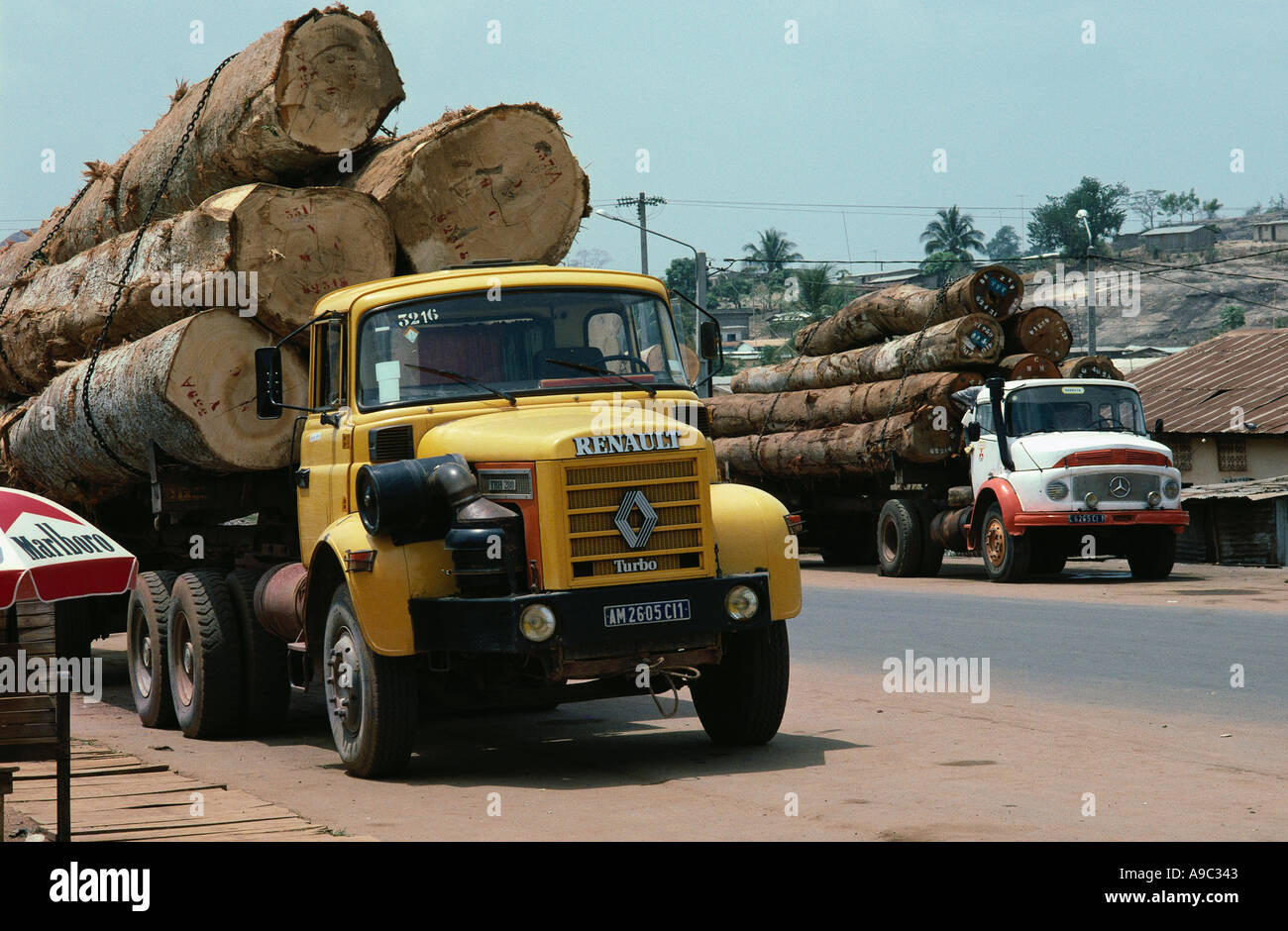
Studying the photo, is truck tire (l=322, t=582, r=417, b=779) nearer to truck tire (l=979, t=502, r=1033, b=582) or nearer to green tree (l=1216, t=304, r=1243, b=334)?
truck tire (l=979, t=502, r=1033, b=582)

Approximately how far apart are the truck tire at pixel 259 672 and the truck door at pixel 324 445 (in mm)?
713

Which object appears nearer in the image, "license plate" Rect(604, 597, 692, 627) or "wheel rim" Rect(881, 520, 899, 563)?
"license plate" Rect(604, 597, 692, 627)

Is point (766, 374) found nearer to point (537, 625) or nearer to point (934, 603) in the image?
point (934, 603)

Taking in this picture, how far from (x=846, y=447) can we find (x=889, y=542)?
5.49 ft

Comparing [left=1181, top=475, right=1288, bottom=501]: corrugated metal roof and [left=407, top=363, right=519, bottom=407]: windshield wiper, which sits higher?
[left=407, top=363, right=519, bottom=407]: windshield wiper

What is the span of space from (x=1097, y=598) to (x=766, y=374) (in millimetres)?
11701

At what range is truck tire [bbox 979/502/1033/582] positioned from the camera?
19.5 m

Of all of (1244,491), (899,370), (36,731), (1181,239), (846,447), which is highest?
(1181,239)

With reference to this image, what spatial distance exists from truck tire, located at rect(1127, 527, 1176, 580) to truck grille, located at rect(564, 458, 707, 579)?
13.4 m

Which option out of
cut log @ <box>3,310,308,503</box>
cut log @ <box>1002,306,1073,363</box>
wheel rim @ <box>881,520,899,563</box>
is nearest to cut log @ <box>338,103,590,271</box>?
cut log @ <box>3,310,308,503</box>

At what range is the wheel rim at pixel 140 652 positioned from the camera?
10.9 metres

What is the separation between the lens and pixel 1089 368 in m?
22.9

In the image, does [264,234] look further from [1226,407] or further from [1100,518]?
[1226,407]

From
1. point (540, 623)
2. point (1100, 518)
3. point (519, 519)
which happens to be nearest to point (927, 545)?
point (1100, 518)
